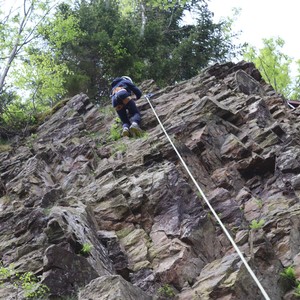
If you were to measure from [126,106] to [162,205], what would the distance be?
17.5ft

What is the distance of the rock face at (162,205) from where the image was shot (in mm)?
6348

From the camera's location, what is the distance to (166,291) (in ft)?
21.0

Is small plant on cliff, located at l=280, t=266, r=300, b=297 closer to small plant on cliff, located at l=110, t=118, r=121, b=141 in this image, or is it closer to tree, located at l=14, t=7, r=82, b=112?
small plant on cliff, located at l=110, t=118, r=121, b=141

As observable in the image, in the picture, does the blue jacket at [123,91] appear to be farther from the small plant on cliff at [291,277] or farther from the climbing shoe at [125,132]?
the small plant on cliff at [291,277]

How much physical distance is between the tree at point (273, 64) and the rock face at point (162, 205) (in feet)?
49.1

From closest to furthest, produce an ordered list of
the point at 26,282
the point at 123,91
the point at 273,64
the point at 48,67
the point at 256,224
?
the point at 26,282 < the point at 256,224 < the point at 123,91 < the point at 48,67 < the point at 273,64

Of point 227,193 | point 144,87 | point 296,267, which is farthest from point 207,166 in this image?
point 144,87

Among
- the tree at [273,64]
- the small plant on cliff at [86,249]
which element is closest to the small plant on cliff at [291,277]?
the small plant on cliff at [86,249]

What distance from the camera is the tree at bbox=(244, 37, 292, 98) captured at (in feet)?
92.0

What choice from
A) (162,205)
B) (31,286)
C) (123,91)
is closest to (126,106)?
(123,91)

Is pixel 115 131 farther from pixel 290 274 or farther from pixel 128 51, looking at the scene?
pixel 290 274

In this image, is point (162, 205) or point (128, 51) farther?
point (128, 51)

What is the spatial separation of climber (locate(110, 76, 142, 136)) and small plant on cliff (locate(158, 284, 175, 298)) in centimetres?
639

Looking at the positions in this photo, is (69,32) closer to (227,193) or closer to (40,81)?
(40,81)
